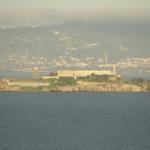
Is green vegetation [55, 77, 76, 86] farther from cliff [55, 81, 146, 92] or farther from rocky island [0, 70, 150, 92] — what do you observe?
cliff [55, 81, 146, 92]

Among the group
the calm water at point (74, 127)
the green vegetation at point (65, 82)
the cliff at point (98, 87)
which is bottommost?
the calm water at point (74, 127)

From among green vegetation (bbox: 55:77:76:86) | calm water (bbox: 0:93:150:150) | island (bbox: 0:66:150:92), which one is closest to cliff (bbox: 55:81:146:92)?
island (bbox: 0:66:150:92)

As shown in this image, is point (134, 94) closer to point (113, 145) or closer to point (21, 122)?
point (21, 122)

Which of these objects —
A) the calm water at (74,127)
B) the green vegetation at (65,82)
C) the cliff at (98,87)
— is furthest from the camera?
the green vegetation at (65,82)

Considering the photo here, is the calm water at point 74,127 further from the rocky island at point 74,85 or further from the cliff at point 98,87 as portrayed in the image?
the cliff at point 98,87

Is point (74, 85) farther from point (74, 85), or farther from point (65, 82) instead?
point (65, 82)

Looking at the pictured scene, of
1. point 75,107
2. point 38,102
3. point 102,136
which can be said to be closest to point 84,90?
point 38,102

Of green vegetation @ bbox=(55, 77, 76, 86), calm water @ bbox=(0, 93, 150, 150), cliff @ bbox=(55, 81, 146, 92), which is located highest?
green vegetation @ bbox=(55, 77, 76, 86)

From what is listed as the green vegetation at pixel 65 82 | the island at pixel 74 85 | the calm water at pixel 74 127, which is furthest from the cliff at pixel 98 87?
the calm water at pixel 74 127
